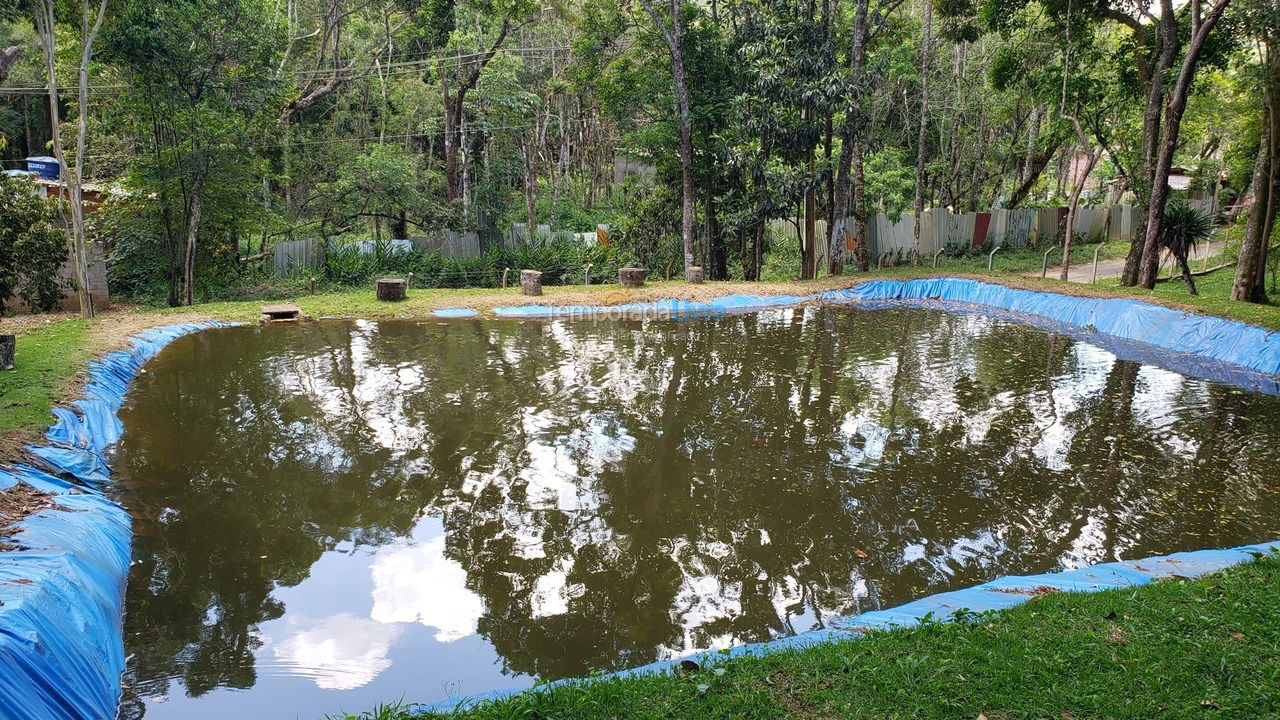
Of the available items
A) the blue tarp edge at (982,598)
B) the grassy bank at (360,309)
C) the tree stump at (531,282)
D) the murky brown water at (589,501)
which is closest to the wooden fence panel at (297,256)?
the grassy bank at (360,309)

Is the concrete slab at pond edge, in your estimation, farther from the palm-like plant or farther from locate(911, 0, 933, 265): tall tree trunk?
locate(911, 0, 933, 265): tall tree trunk

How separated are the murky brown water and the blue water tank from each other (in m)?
15.9

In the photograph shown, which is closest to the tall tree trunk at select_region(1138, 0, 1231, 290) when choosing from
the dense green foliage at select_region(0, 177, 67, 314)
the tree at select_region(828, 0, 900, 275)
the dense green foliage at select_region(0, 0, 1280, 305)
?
the dense green foliage at select_region(0, 0, 1280, 305)

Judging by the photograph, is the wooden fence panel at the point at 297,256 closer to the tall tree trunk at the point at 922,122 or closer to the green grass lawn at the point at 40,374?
the green grass lawn at the point at 40,374

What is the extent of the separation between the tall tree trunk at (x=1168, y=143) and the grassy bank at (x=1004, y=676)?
13.3 m

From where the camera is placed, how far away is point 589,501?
22.3 feet

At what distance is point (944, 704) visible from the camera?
3.47 meters

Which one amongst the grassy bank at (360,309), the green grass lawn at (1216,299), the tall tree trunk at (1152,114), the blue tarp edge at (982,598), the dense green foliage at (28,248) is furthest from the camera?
the tall tree trunk at (1152,114)

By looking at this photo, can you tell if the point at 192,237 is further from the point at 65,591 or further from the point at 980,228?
the point at 980,228

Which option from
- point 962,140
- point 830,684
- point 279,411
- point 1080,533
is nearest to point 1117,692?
point 830,684

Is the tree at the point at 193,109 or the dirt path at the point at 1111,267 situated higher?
the tree at the point at 193,109

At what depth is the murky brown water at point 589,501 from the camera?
15.7 ft

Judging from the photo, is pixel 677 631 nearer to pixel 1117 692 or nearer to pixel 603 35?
pixel 1117 692

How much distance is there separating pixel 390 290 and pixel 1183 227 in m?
17.3
